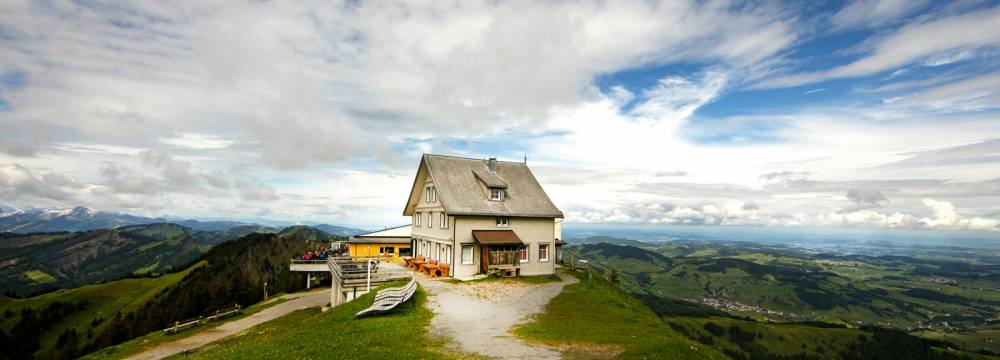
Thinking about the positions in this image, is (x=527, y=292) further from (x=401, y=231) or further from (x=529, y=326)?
(x=401, y=231)

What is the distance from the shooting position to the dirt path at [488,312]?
58.1 feet

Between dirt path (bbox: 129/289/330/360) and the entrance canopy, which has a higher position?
the entrance canopy

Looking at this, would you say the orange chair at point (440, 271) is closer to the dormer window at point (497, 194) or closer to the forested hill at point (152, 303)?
the dormer window at point (497, 194)

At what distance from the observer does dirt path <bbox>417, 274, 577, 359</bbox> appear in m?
17.7

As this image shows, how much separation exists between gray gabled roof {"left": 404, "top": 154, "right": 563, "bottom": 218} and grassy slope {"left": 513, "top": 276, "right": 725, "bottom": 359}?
42.6 ft

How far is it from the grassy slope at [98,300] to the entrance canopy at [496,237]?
361 ft

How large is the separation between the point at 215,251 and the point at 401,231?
120114 millimetres

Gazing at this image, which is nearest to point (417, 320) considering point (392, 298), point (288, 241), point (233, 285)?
point (392, 298)

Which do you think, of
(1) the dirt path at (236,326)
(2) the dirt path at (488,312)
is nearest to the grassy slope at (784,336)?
(1) the dirt path at (236,326)

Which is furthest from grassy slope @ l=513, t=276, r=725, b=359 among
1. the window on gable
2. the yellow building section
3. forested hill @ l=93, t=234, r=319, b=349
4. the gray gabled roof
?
forested hill @ l=93, t=234, r=319, b=349

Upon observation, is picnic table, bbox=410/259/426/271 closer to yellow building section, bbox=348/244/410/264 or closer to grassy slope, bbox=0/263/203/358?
yellow building section, bbox=348/244/410/264

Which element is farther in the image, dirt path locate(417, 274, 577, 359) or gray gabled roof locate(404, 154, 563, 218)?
gray gabled roof locate(404, 154, 563, 218)

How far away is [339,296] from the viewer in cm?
3734

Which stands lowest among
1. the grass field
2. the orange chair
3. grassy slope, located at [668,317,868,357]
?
grassy slope, located at [668,317,868,357]
